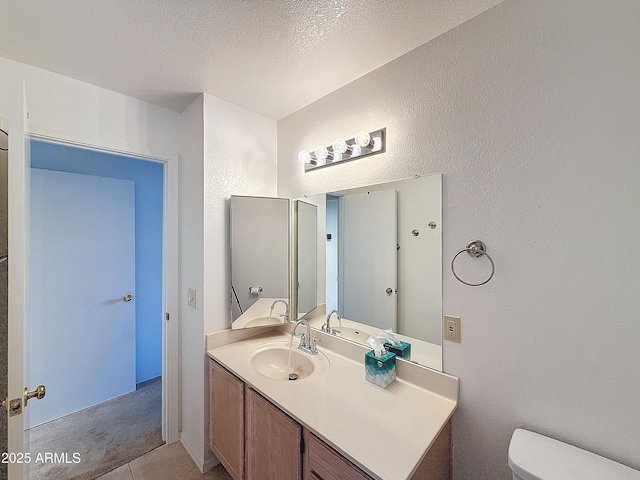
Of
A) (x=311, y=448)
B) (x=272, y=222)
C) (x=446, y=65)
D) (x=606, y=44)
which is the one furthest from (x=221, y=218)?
(x=606, y=44)

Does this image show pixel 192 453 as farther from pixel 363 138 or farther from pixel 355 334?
pixel 363 138

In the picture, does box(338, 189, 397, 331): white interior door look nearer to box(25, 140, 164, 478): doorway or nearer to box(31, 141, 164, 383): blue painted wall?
box(25, 140, 164, 478): doorway

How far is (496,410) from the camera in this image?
3.46ft

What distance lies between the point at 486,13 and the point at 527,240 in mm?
942

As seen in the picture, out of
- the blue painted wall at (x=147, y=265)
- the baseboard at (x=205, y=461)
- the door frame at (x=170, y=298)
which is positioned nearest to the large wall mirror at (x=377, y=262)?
the door frame at (x=170, y=298)

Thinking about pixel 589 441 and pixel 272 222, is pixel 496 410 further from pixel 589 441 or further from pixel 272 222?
pixel 272 222

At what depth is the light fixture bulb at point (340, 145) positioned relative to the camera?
1.53 meters

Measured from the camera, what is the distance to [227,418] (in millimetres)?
1500

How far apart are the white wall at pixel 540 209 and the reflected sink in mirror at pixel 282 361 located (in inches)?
29.1

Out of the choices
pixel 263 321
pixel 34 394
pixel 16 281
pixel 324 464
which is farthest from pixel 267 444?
pixel 16 281

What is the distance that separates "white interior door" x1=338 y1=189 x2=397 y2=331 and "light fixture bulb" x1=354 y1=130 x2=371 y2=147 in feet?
0.89

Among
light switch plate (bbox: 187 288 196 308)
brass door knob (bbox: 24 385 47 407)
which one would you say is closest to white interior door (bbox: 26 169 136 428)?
light switch plate (bbox: 187 288 196 308)

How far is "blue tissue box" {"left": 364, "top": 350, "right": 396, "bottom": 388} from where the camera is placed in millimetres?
1245

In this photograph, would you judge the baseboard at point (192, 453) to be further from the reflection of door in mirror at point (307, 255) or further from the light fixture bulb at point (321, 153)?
the light fixture bulb at point (321, 153)
